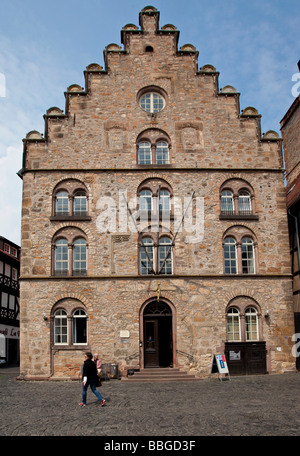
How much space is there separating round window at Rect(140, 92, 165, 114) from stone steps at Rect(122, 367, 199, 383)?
12695mm

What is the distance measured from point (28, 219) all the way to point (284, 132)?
1888 cm

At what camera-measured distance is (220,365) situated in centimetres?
2028

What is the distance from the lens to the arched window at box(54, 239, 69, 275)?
22656mm

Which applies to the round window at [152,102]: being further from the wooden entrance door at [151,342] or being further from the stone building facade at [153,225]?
the wooden entrance door at [151,342]

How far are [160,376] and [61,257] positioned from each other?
711cm

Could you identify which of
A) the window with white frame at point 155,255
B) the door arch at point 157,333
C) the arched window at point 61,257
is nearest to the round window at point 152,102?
the window with white frame at point 155,255

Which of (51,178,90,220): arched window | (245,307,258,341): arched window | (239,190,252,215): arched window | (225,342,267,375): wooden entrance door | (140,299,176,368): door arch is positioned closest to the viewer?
(225,342,267,375): wooden entrance door

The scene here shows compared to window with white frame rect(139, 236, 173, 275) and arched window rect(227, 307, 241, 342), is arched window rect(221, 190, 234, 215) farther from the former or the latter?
arched window rect(227, 307, 241, 342)

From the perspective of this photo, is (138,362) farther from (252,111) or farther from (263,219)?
(252,111)

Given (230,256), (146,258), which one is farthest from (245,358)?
(146,258)

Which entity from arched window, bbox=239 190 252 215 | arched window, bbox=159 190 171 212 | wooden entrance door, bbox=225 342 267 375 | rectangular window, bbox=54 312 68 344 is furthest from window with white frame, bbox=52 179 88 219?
wooden entrance door, bbox=225 342 267 375

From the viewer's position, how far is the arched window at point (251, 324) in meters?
22.4

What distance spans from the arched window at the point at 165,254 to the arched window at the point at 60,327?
495 cm

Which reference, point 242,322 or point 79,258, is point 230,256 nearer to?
point 242,322
